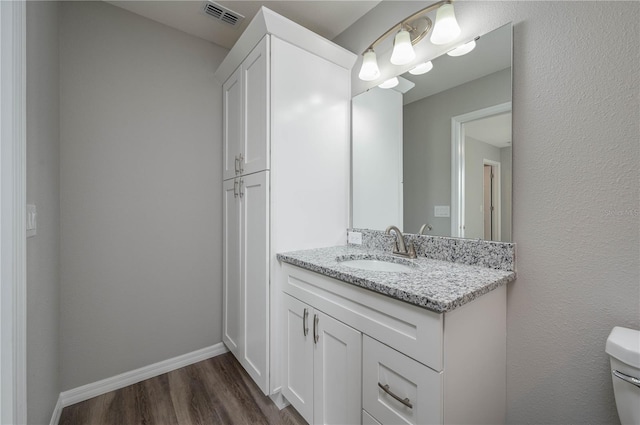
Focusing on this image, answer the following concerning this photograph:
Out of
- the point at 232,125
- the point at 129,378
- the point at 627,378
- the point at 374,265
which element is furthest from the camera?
the point at 232,125

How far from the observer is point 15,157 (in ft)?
2.89

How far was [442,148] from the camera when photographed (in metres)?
1.39

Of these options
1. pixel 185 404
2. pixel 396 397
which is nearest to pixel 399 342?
pixel 396 397

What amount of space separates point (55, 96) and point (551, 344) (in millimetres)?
2679

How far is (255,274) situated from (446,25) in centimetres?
164

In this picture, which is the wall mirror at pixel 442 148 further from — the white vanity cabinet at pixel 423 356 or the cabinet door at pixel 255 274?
the cabinet door at pixel 255 274

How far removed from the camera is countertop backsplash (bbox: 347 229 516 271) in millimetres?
1119

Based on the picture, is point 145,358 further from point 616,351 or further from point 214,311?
point 616,351

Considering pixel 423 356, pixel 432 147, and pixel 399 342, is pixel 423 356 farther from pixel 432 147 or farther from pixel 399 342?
pixel 432 147

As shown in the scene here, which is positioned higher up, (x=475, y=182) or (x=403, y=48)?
(x=403, y=48)

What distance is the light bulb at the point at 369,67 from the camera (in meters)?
1.62

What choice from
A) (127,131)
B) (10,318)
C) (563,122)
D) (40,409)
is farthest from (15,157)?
(563,122)

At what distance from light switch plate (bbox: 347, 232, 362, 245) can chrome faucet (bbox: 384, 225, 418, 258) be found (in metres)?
0.26

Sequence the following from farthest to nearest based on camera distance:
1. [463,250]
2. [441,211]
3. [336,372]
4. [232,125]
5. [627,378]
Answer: [232,125] → [441,211] → [463,250] → [336,372] → [627,378]
